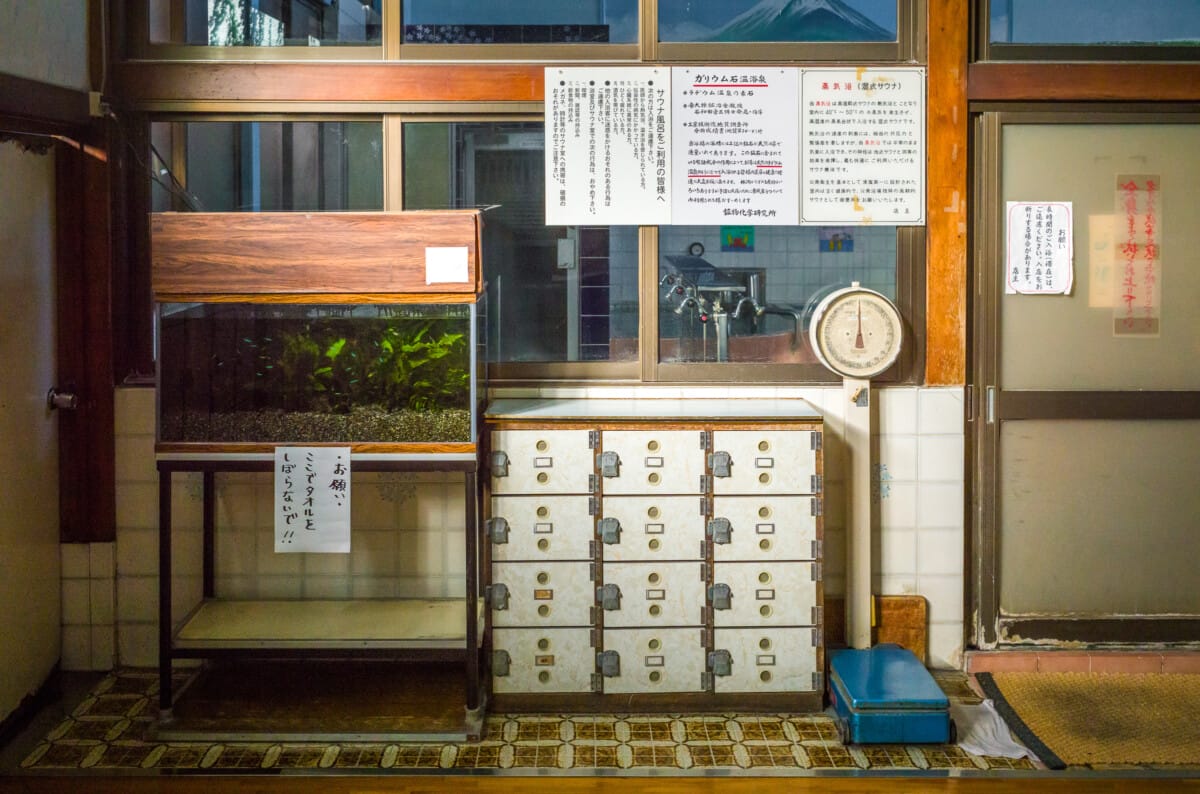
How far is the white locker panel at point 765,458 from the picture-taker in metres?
3.84

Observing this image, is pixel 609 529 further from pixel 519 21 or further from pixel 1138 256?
pixel 1138 256

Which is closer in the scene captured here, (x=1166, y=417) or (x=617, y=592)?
(x=617, y=592)

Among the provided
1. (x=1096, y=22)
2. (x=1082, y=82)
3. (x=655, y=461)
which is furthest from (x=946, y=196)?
(x=655, y=461)

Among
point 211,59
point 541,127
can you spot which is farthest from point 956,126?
point 211,59

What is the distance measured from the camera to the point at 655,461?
12.6 feet

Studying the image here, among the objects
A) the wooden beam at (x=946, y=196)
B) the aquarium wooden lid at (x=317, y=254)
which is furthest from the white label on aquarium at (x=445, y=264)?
the wooden beam at (x=946, y=196)

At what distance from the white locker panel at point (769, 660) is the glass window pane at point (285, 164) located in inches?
83.6

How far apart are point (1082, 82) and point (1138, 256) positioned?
69 cm

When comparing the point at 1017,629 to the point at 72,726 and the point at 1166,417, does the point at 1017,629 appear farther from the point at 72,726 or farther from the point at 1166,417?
the point at 72,726

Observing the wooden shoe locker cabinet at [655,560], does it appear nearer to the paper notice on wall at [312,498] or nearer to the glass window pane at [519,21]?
the paper notice on wall at [312,498]

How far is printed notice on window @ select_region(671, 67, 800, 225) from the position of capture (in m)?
4.19

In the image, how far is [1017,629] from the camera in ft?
14.1

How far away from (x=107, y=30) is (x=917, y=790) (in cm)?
387

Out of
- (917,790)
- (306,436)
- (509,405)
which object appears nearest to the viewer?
(917,790)
